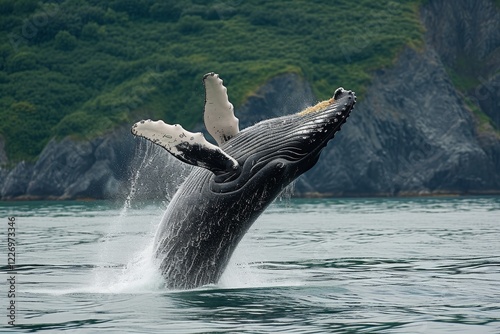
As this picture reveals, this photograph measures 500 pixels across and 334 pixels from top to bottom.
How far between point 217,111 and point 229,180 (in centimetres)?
96

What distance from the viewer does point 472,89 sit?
380ft

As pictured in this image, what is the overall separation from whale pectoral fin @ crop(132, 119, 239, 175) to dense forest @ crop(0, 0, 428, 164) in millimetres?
87715

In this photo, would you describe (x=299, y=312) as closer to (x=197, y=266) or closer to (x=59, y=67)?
(x=197, y=266)

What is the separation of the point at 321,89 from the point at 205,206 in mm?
97780

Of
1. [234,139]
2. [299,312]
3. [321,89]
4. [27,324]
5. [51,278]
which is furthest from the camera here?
[321,89]

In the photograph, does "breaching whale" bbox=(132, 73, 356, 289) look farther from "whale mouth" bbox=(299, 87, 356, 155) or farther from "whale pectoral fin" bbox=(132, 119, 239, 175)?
"whale pectoral fin" bbox=(132, 119, 239, 175)

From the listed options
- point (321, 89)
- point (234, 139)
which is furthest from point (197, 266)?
point (321, 89)

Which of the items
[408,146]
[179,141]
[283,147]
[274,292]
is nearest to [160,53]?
[408,146]

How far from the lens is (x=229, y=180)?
12523 mm

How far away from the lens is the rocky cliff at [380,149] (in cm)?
9456

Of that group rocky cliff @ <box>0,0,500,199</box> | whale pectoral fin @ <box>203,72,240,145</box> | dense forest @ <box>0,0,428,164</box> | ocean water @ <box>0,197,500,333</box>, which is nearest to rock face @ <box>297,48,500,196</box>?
rocky cliff @ <box>0,0,500,199</box>

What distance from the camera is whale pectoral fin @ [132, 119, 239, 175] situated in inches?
463

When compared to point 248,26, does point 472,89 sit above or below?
below

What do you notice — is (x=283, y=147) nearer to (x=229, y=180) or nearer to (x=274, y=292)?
(x=229, y=180)
